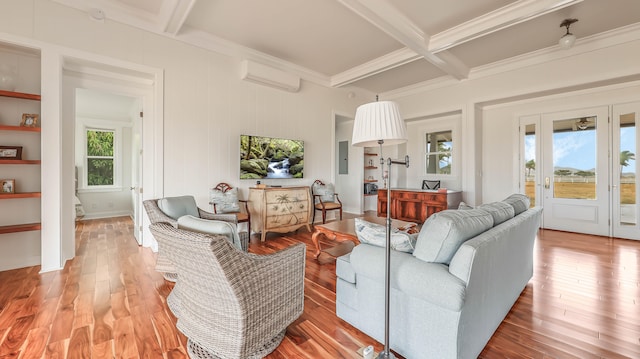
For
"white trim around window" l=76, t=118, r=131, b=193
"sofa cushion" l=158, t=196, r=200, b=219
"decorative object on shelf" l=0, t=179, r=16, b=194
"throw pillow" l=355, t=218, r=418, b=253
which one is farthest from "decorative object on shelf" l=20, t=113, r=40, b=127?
"white trim around window" l=76, t=118, r=131, b=193

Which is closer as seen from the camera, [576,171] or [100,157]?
[576,171]

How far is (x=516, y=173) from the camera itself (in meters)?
5.12

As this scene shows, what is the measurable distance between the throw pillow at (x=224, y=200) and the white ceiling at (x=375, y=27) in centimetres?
214

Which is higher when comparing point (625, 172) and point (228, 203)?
point (625, 172)

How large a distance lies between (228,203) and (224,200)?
2.9 inches

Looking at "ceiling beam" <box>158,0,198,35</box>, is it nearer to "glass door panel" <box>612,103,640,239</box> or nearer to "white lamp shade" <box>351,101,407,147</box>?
"white lamp shade" <box>351,101,407,147</box>

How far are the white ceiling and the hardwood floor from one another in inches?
113

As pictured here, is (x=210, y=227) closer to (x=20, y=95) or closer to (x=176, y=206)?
(x=176, y=206)

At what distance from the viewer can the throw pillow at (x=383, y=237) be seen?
167 cm

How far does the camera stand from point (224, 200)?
13.1ft

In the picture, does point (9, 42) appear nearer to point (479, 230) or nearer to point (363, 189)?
point (479, 230)

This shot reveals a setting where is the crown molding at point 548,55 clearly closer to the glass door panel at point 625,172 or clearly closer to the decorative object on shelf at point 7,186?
the glass door panel at point 625,172

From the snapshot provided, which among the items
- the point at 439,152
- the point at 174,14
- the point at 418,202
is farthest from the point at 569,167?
the point at 174,14

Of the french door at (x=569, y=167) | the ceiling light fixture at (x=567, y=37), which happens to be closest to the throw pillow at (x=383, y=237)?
the ceiling light fixture at (x=567, y=37)
